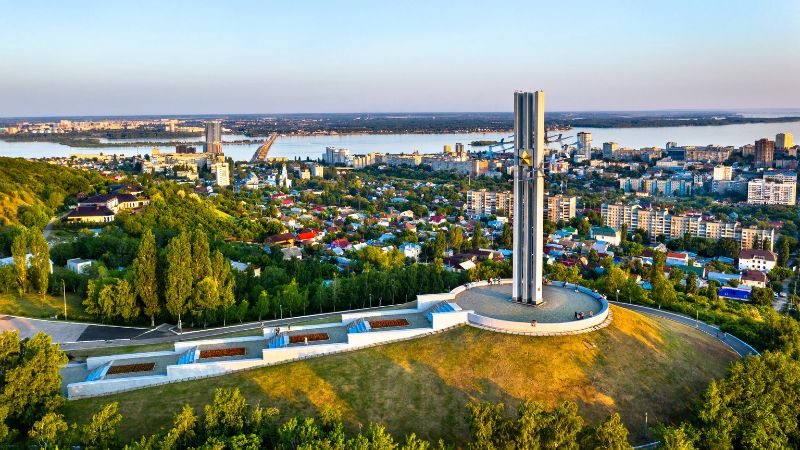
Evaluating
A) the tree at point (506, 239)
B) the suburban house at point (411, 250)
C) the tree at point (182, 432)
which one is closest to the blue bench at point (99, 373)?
the tree at point (182, 432)

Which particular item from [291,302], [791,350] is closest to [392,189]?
[291,302]

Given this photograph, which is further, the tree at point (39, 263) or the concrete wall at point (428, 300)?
the tree at point (39, 263)

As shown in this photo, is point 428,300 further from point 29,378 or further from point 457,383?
point 29,378

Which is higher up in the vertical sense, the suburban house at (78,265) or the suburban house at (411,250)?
the suburban house at (78,265)

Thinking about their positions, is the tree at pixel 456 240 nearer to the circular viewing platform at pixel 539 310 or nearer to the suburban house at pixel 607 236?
the suburban house at pixel 607 236

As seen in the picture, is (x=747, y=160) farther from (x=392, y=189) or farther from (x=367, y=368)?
(x=367, y=368)

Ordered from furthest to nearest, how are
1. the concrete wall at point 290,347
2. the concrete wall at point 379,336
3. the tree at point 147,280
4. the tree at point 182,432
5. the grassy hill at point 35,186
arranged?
the grassy hill at point 35,186, the tree at point 147,280, the concrete wall at point 379,336, the concrete wall at point 290,347, the tree at point 182,432
